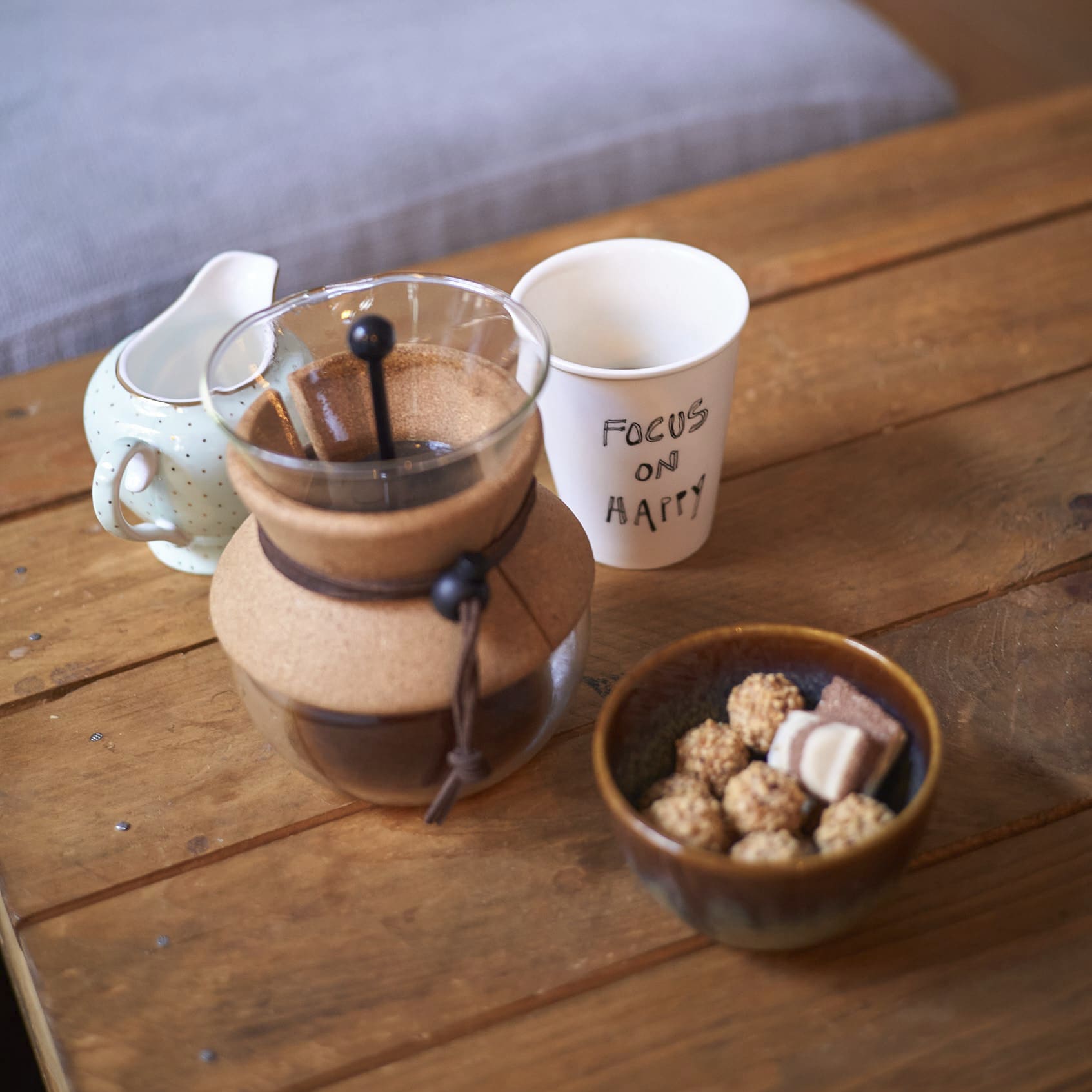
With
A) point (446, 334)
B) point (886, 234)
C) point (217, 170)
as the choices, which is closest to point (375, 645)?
point (446, 334)

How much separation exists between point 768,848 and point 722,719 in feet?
0.28

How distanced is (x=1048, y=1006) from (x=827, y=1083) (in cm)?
9

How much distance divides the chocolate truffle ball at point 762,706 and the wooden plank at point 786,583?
106mm

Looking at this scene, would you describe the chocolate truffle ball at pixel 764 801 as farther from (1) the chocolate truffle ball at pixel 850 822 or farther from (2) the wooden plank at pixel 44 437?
(2) the wooden plank at pixel 44 437

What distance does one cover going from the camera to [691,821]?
1.46 feet

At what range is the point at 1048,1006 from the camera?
0.45 m

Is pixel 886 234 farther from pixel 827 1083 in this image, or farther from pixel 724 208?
pixel 827 1083

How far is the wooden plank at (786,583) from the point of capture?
1.80ft

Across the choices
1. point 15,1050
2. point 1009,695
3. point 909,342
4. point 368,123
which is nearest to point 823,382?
point 909,342

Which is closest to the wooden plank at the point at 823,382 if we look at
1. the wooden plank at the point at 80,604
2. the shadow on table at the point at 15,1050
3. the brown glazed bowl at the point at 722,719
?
the wooden plank at the point at 80,604

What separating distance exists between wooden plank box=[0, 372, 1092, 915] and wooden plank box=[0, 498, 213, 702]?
0.02 m

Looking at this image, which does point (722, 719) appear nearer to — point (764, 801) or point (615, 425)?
point (764, 801)

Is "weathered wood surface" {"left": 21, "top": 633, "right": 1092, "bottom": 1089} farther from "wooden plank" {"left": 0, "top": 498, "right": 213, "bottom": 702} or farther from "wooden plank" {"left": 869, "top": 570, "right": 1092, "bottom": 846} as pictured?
"wooden plank" {"left": 0, "top": 498, "right": 213, "bottom": 702}

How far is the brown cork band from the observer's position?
17.7 inches
